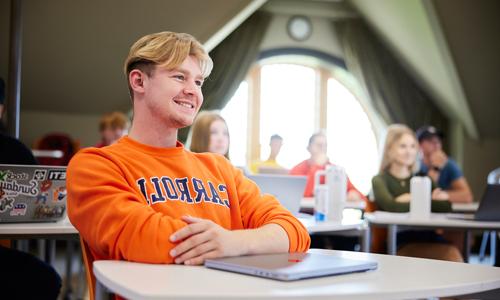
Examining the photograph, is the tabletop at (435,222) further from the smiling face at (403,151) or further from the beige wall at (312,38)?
the beige wall at (312,38)

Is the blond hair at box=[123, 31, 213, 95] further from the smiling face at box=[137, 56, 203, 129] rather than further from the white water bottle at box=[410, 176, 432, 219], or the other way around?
the white water bottle at box=[410, 176, 432, 219]

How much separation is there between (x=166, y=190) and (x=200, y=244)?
24 centimetres

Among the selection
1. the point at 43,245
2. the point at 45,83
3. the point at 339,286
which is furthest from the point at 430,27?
the point at 339,286

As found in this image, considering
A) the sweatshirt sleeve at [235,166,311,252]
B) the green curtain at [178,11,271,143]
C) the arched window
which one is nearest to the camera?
the sweatshirt sleeve at [235,166,311,252]

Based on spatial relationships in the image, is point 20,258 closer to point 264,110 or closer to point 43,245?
point 43,245

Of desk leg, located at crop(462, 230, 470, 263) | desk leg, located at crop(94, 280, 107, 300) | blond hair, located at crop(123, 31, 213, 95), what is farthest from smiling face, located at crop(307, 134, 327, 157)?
desk leg, located at crop(94, 280, 107, 300)

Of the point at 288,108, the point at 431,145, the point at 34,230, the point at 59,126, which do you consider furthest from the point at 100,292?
the point at 288,108

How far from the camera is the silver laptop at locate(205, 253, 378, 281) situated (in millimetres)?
1044

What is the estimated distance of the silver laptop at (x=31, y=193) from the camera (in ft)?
6.40

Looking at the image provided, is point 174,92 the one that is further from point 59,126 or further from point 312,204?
point 59,126

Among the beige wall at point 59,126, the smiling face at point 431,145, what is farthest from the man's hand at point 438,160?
the beige wall at point 59,126

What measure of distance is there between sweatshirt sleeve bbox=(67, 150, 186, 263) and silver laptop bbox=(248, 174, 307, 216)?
1.22m

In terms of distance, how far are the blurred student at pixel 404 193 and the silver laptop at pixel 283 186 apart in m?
1.01

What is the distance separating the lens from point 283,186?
8.41ft
